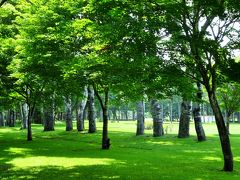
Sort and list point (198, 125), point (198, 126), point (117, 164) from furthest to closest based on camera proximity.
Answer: point (198, 125)
point (198, 126)
point (117, 164)

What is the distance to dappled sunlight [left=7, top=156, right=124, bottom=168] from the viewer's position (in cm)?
2009

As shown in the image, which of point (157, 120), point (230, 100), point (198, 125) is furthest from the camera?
point (230, 100)

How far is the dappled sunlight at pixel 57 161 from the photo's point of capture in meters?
20.1

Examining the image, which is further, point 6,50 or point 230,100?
point 230,100

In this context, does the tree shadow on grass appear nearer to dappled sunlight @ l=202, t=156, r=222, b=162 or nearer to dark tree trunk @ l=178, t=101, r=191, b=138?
dappled sunlight @ l=202, t=156, r=222, b=162

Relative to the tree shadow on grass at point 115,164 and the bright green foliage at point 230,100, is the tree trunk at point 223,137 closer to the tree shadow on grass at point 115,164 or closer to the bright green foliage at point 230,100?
the tree shadow on grass at point 115,164

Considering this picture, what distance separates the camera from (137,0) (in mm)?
15008

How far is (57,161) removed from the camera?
2127cm

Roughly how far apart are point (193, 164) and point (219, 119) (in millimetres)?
3507

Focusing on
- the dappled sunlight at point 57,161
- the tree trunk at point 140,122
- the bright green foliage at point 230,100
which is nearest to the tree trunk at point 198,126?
the tree trunk at point 140,122

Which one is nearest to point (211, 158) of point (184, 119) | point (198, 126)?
point (198, 126)

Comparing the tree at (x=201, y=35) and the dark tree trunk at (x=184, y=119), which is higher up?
the tree at (x=201, y=35)

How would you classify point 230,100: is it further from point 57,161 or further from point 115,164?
point 57,161

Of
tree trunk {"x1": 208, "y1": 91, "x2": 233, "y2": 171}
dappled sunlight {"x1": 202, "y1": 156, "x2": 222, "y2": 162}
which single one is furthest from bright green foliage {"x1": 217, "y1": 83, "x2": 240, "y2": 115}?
tree trunk {"x1": 208, "y1": 91, "x2": 233, "y2": 171}
